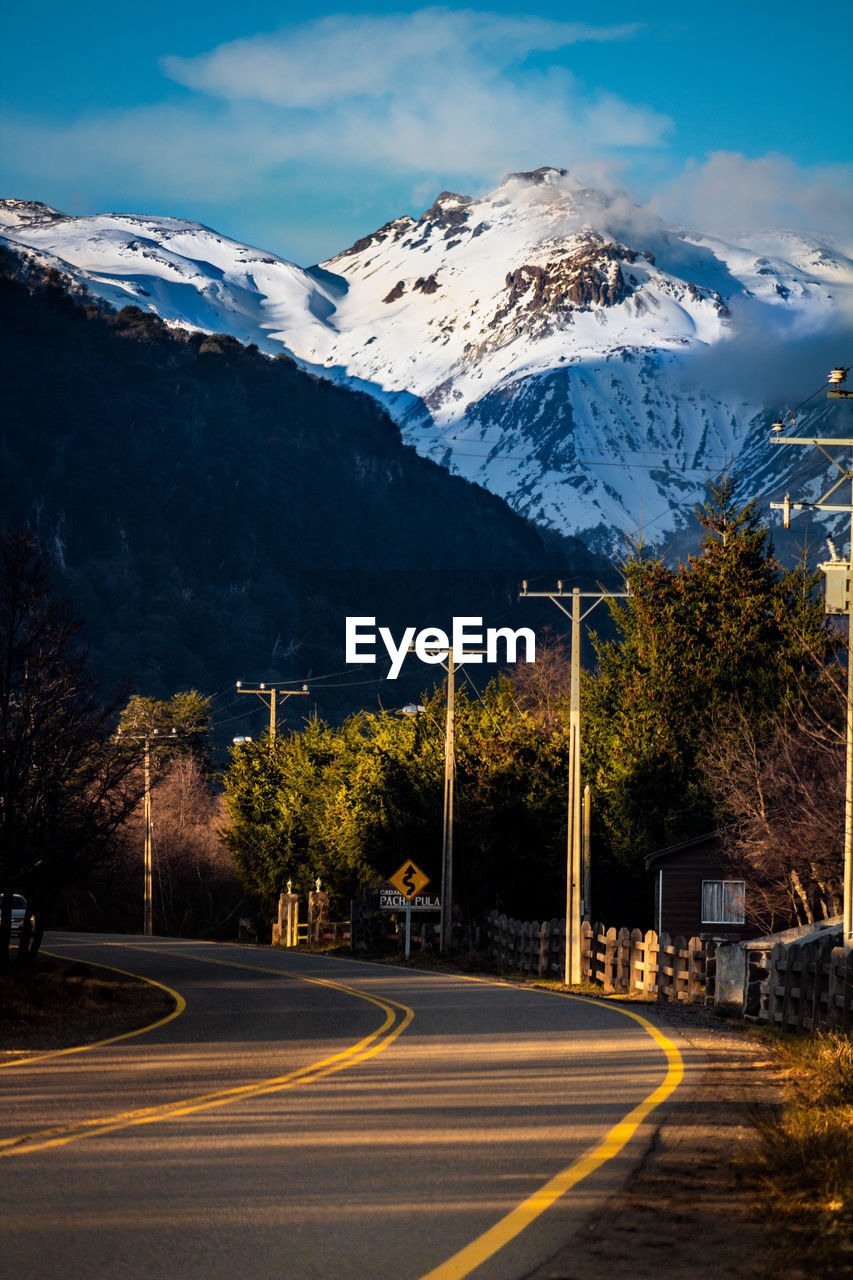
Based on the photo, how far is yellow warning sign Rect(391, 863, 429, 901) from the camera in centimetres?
3891

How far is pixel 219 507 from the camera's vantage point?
148m

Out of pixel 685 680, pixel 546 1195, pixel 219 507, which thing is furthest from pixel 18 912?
pixel 219 507

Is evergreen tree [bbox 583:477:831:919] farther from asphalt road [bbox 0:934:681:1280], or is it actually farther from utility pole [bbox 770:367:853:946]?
asphalt road [bbox 0:934:681:1280]

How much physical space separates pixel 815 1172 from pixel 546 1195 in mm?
1443

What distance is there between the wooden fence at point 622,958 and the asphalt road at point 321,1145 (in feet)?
18.3

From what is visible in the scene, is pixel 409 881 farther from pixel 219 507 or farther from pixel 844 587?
pixel 219 507

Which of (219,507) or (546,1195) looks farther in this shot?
(219,507)

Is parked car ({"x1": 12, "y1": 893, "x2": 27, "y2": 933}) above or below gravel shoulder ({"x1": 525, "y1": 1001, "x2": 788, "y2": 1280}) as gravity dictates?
below

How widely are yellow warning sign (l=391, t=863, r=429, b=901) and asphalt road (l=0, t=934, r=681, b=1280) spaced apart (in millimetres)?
19008

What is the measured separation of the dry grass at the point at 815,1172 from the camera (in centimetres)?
695

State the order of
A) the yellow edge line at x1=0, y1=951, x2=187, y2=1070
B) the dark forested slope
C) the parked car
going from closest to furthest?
the yellow edge line at x1=0, y1=951, x2=187, y2=1070 → the parked car → the dark forested slope

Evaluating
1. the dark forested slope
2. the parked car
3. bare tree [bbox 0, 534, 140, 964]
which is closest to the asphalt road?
bare tree [bbox 0, 534, 140, 964]

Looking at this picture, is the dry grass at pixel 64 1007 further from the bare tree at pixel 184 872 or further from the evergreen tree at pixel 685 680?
the bare tree at pixel 184 872
